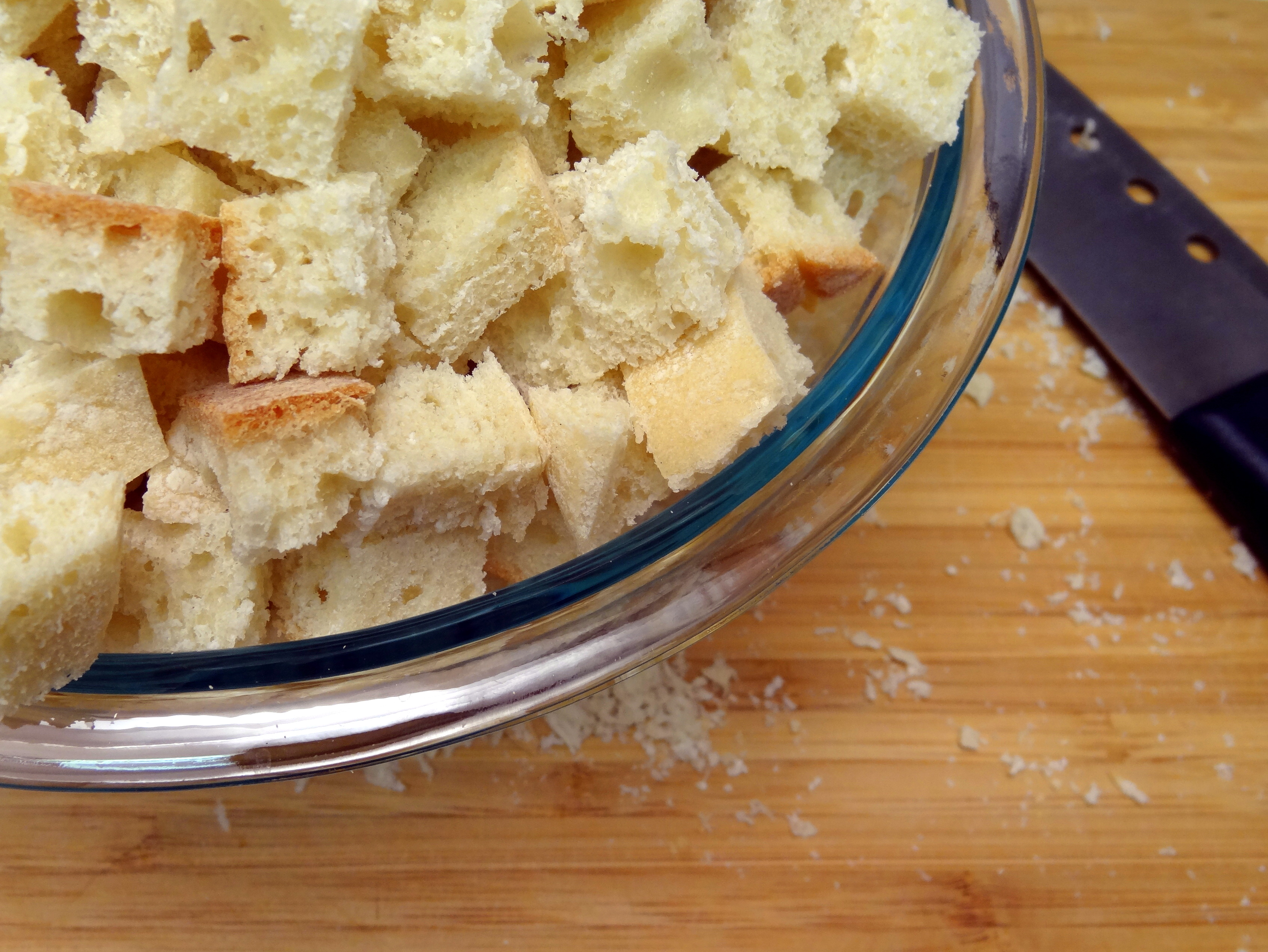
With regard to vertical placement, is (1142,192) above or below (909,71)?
below

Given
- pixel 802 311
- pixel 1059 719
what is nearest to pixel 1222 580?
pixel 1059 719

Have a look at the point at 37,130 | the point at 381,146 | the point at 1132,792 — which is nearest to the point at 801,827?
the point at 1132,792

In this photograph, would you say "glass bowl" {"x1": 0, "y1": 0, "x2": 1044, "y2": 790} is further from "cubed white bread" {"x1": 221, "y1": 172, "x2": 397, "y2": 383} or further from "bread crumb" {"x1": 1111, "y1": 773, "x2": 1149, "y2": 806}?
"bread crumb" {"x1": 1111, "y1": 773, "x2": 1149, "y2": 806}

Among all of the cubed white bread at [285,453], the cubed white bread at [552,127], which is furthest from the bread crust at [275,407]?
the cubed white bread at [552,127]

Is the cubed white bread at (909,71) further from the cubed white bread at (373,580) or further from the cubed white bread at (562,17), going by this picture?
the cubed white bread at (373,580)

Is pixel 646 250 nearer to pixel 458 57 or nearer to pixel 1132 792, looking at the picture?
pixel 458 57

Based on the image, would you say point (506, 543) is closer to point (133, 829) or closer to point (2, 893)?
point (133, 829)
